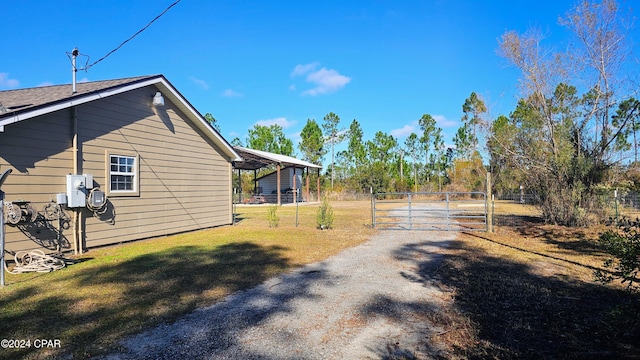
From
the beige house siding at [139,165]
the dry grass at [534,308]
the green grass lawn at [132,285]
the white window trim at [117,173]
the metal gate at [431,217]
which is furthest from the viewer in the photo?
the metal gate at [431,217]

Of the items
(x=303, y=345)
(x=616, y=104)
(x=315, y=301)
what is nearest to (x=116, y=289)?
(x=315, y=301)

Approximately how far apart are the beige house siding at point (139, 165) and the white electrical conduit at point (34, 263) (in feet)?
0.99

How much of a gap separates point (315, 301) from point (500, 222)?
1153 centimetres

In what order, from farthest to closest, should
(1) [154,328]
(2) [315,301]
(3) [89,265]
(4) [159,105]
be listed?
(4) [159,105], (3) [89,265], (2) [315,301], (1) [154,328]

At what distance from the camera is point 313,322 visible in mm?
3777

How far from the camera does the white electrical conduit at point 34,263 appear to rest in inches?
231

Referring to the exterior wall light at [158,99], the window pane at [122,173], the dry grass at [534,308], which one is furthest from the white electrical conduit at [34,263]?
the dry grass at [534,308]

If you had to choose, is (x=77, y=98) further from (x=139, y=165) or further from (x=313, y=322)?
(x=313, y=322)

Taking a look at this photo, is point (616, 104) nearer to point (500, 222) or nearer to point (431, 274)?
point (500, 222)

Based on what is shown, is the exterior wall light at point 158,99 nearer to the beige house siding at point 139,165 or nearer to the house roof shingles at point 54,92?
the beige house siding at point 139,165

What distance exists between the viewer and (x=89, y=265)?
6.37 meters

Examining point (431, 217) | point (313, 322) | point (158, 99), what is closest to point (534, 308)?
point (313, 322)

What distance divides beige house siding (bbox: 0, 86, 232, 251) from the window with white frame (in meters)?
0.13

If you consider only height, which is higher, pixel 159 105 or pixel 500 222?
pixel 159 105
